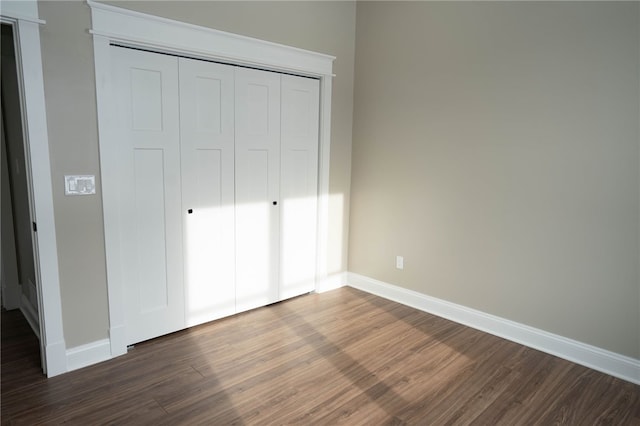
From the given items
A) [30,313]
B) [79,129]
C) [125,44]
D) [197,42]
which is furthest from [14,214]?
[197,42]

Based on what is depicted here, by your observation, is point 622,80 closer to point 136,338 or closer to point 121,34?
point 121,34

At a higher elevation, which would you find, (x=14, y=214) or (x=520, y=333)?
(x=14, y=214)

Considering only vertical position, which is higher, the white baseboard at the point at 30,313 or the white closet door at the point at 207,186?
the white closet door at the point at 207,186

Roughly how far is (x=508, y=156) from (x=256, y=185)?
6.53 ft

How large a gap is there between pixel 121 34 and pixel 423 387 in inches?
113

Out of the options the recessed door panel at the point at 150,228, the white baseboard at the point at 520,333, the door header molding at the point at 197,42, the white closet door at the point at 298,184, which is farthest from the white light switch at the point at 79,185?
the white baseboard at the point at 520,333

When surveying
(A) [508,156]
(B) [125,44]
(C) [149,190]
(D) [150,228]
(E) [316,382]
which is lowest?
(E) [316,382]

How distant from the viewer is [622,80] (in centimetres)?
255

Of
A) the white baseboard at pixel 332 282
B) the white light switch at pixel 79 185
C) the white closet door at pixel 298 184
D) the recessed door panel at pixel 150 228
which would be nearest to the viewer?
the white light switch at pixel 79 185

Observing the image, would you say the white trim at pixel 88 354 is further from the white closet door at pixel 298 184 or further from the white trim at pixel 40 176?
the white closet door at pixel 298 184

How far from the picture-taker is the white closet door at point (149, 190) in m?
2.72

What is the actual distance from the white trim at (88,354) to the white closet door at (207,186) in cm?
61

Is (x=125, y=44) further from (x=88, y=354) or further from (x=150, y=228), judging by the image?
(x=88, y=354)

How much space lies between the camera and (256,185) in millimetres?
3479
